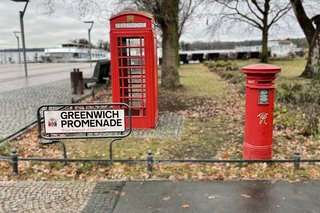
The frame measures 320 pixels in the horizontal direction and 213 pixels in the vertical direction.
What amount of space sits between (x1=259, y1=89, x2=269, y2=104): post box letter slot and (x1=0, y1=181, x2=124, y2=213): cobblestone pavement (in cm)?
240

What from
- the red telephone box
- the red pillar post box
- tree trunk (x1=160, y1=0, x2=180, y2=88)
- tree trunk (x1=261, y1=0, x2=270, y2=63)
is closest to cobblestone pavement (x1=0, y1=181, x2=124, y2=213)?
the red pillar post box

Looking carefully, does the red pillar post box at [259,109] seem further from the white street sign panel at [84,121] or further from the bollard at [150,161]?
the white street sign panel at [84,121]

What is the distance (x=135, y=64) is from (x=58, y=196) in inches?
160

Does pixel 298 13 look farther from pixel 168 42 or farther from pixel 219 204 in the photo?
pixel 219 204

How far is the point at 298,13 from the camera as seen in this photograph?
63.1ft

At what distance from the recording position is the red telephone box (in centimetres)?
724

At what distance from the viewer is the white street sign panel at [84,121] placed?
5.06m

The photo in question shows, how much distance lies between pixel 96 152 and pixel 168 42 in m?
8.75

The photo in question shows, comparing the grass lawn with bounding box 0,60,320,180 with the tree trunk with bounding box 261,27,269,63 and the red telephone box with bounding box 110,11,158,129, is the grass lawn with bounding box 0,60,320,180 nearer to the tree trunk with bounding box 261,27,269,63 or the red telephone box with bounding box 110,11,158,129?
the red telephone box with bounding box 110,11,158,129

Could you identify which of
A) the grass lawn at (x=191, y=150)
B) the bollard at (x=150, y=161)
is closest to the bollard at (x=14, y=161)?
the grass lawn at (x=191, y=150)

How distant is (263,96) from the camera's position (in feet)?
16.5

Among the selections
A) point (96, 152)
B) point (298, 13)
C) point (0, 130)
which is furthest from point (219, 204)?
point (298, 13)

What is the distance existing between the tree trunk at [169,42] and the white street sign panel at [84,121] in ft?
29.8

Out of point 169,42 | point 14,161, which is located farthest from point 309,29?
point 14,161
